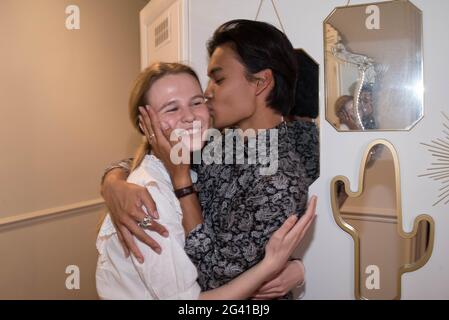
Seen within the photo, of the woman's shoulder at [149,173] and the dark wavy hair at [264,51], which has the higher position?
the dark wavy hair at [264,51]

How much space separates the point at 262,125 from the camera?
1.10 meters

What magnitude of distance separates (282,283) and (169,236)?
1.35 feet

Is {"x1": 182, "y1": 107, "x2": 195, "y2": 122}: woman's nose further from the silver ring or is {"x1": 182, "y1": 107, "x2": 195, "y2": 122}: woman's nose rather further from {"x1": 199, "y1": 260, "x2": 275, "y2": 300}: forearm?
{"x1": 199, "y1": 260, "x2": 275, "y2": 300}: forearm

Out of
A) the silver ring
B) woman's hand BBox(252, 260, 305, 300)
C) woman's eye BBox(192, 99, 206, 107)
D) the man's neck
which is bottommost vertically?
woman's hand BBox(252, 260, 305, 300)

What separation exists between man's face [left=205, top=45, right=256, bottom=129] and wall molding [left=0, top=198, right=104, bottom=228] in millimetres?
1428

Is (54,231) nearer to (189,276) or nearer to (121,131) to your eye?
(121,131)

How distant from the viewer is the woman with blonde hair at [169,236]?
0.86 metres

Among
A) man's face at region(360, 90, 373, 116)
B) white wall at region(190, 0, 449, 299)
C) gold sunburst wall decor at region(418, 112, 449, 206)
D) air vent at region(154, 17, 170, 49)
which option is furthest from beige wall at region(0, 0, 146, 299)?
gold sunburst wall decor at region(418, 112, 449, 206)

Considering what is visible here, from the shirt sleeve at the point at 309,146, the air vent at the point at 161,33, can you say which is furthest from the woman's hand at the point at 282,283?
the air vent at the point at 161,33

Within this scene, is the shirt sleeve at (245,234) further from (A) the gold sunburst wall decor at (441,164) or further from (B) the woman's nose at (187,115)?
(A) the gold sunburst wall decor at (441,164)

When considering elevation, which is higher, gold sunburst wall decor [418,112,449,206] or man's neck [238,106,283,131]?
man's neck [238,106,283,131]

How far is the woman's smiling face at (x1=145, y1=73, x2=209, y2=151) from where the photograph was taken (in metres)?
1.01
